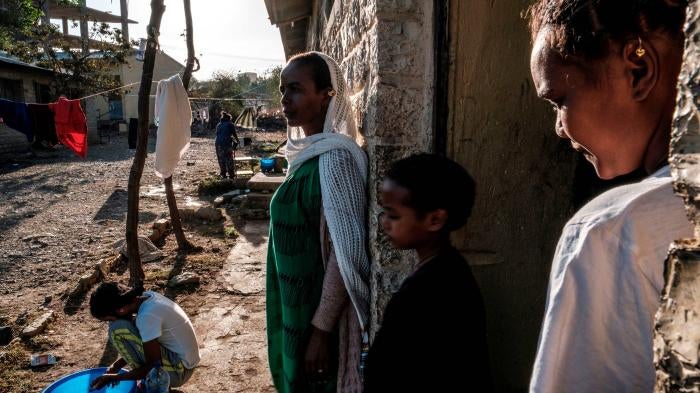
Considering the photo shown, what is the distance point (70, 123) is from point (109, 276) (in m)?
4.01

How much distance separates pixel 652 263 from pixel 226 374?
11.2 ft

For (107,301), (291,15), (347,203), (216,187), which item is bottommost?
(216,187)

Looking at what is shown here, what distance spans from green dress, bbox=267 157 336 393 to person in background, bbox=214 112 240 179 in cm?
951

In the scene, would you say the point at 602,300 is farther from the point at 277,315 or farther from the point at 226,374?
the point at 226,374

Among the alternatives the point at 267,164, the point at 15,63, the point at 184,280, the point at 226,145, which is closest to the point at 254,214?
the point at 267,164

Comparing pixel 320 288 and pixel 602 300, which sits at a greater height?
pixel 602 300

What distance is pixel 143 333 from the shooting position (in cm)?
262

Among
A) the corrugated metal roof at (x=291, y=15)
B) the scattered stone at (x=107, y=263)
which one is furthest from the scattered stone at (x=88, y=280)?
the corrugated metal roof at (x=291, y=15)

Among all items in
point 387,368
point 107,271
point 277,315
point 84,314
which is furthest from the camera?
point 107,271

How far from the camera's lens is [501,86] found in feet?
5.33

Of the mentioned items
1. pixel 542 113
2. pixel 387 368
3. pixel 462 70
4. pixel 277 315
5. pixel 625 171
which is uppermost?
pixel 462 70

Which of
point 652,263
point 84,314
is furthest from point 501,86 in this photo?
point 84,314

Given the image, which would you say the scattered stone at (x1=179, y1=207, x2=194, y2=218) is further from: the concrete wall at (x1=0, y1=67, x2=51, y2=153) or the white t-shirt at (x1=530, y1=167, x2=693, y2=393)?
the concrete wall at (x1=0, y1=67, x2=51, y2=153)

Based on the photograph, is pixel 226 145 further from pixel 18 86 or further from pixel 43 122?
pixel 18 86
